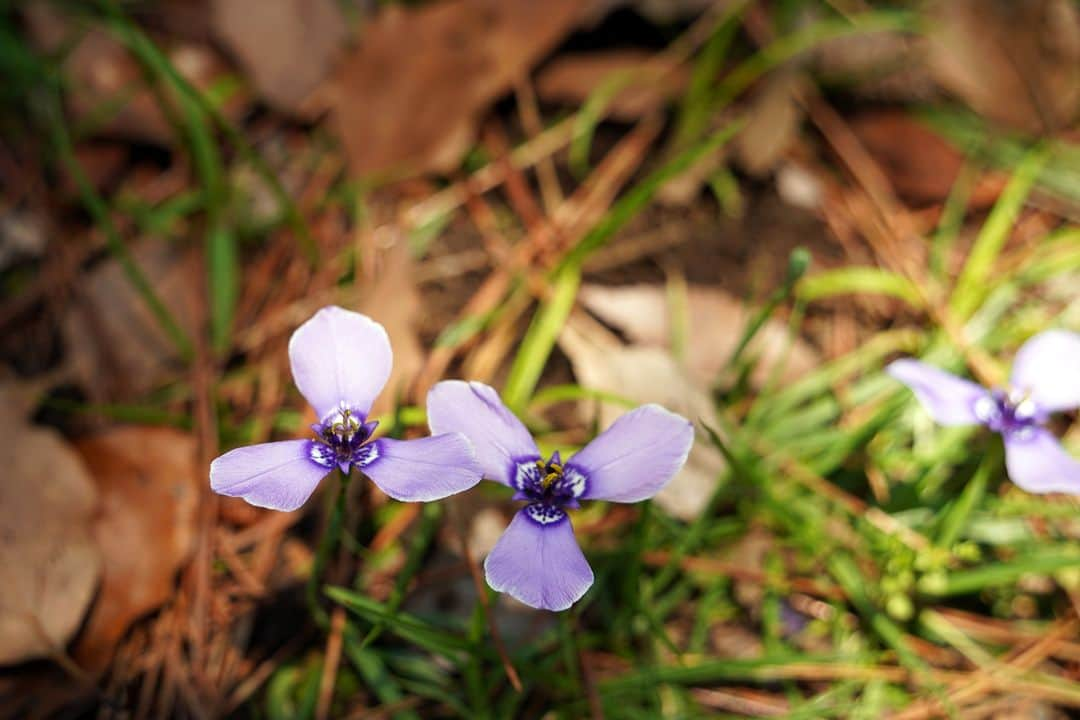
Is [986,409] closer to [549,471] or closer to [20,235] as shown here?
[549,471]

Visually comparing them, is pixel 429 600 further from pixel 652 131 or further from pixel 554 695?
pixel 652 131

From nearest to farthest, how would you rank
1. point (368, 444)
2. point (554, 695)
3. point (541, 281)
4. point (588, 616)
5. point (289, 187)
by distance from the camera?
point (368, 444), point (554, 695), point (588, 616), point (541, 281), point (289, 187)

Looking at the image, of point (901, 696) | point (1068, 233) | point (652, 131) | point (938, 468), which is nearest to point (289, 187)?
point (652, 131)

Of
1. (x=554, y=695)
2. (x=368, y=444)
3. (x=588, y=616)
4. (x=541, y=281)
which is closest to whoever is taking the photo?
(x=368, y=444)

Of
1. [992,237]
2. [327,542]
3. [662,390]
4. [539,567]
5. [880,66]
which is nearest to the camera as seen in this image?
[539,567]

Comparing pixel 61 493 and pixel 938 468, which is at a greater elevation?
pixel 61 493

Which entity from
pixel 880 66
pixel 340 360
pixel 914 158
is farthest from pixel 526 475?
pixel 880 66
